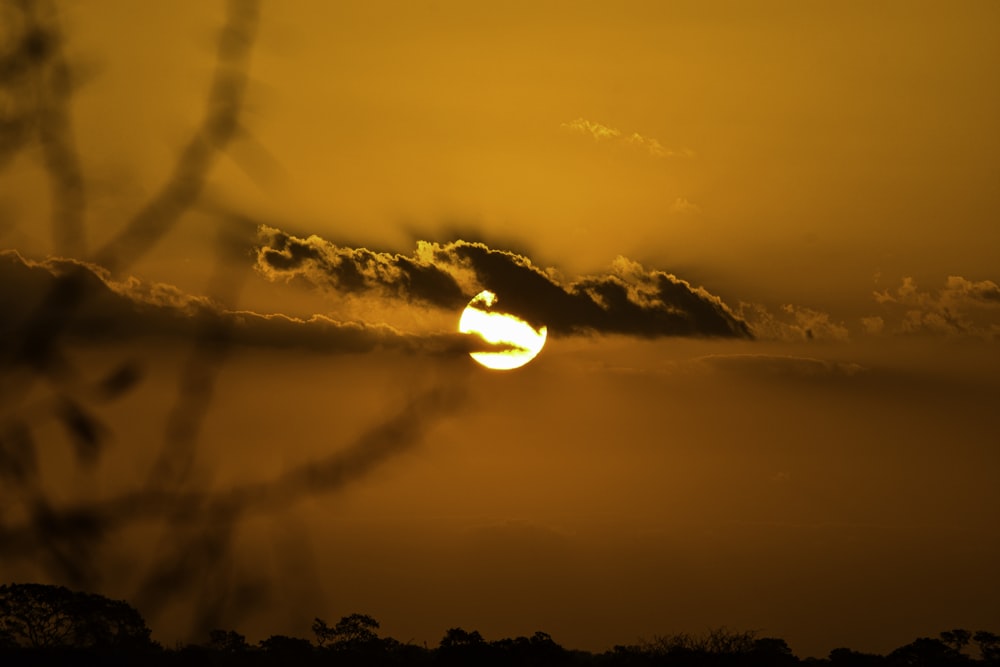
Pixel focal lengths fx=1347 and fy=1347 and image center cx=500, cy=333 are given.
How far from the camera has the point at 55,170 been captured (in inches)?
249

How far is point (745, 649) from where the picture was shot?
5762 cm

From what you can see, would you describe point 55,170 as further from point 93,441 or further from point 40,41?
point 93,441

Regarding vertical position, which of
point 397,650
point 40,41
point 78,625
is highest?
point 397,650

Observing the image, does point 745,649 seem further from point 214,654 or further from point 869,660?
point 214,654

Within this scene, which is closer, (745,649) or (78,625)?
(78,625)

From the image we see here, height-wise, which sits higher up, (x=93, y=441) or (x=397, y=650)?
(x=397, y=650)

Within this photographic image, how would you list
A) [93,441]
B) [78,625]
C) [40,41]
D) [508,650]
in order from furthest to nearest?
[508,650] → [78,625] → [40,41] → [93,441]

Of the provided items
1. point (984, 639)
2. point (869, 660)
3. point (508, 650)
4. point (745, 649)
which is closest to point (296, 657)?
point (508, 650)

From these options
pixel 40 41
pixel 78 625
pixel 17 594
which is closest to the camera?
pixel 40 41

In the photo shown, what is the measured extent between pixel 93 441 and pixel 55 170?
1.31m

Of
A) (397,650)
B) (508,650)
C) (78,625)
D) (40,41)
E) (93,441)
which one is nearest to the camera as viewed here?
(93,441)

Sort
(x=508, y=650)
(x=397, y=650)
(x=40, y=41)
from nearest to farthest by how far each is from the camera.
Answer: (x=40, y=41) < (x=508, y=650) < (x=397, y=650)

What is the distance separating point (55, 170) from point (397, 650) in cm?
6906

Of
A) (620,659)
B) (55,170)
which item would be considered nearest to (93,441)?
(55,170)
